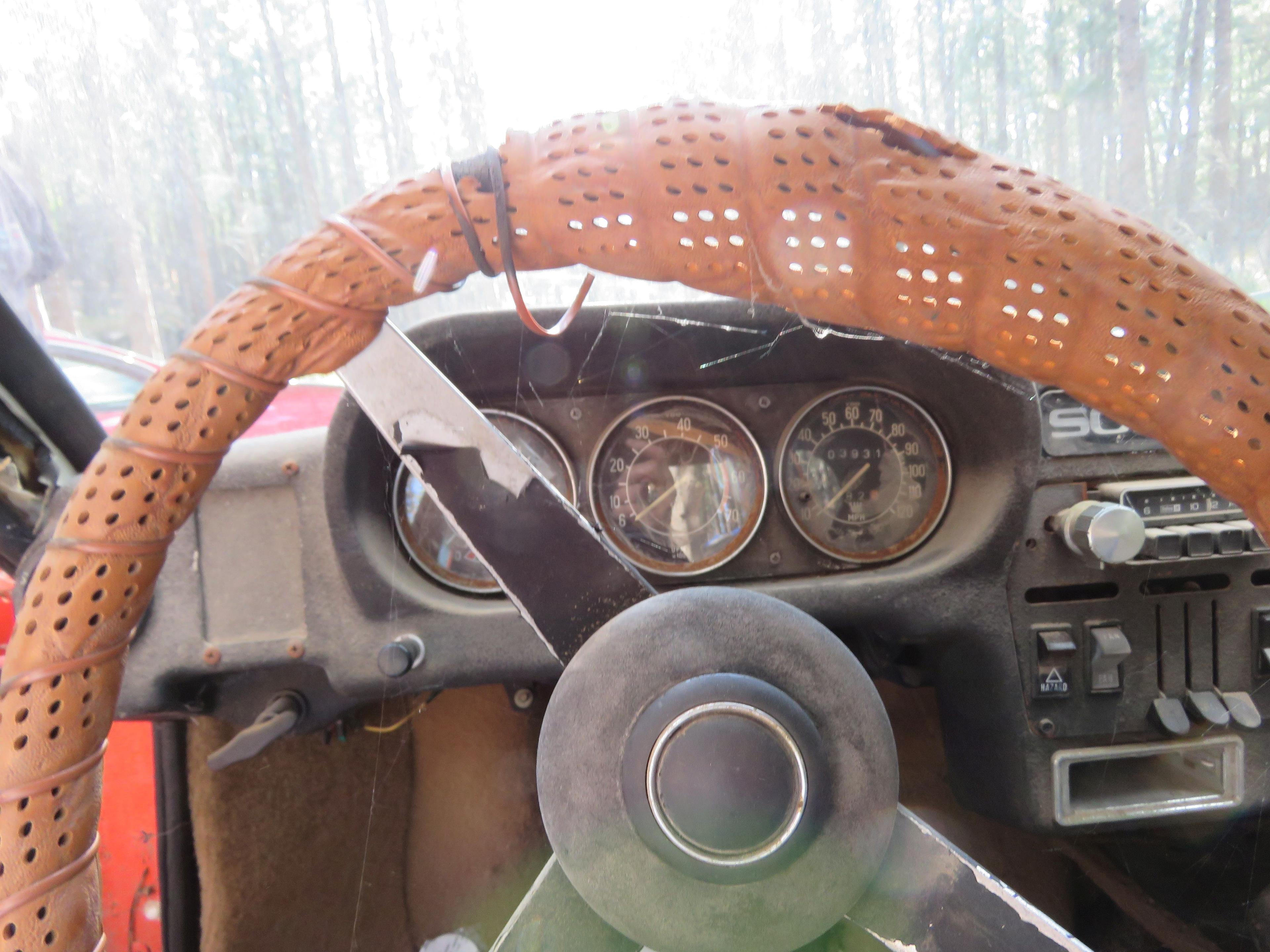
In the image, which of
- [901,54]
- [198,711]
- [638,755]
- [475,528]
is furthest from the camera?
[198,711]

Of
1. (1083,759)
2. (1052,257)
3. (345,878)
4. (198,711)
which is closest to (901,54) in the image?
(1052,257)

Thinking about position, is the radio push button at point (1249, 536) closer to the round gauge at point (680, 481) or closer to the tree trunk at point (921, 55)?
the round gauge at point (680, 481)

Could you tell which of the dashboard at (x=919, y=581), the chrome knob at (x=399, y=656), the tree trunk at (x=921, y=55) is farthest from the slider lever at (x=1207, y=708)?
the chrome knob at (x=399, y=656)

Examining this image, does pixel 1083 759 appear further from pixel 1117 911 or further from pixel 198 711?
pixel 198 711

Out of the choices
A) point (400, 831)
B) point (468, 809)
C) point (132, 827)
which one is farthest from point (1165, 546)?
point (132, 827)

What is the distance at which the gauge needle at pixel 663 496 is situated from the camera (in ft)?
5.41

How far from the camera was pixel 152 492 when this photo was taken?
71 centimetres

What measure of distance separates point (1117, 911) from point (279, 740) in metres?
1.95

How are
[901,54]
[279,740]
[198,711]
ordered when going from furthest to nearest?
1. [279,740]
2. [198,711]
3. [901,54]

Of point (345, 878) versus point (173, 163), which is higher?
point (173, 163)

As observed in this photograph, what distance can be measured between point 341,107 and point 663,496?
93 centimetres

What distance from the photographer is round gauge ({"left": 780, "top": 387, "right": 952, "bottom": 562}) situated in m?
1.61

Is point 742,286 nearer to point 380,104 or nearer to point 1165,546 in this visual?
point 380,104

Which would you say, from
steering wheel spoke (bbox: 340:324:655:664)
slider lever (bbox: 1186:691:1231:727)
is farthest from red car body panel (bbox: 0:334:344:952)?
slider lever (bbox: 1186:691:1231:727)
